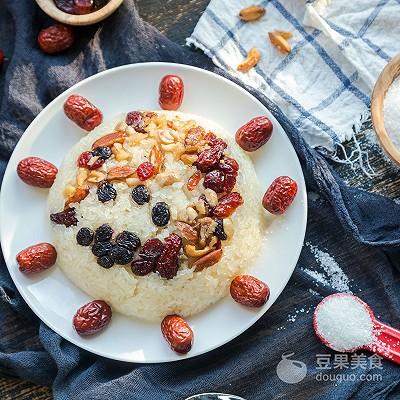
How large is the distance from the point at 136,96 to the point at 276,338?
886 mm

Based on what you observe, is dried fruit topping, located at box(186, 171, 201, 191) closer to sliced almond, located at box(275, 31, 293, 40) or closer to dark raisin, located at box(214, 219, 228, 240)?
dark raisin, located at box(214, 219, 228, 240)

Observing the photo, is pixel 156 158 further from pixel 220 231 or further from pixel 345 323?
pixel 345 323

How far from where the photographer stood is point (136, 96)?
8.73 ft

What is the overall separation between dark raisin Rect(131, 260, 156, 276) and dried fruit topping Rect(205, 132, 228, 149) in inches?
15.9

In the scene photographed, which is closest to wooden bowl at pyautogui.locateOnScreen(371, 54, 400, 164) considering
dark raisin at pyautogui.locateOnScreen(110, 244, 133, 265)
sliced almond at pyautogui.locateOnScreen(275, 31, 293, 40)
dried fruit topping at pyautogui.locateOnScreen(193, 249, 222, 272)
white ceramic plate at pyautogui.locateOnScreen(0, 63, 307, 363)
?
white ceramic plate at pyautogui.locateOnScreen(0, 63, 307, 363)

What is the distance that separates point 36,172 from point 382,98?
1085mm

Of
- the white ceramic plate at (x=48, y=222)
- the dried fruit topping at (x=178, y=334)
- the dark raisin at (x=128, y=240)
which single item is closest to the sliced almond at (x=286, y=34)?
the white ceramic plate at (x=48, y=222)

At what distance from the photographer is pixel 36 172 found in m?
2.57

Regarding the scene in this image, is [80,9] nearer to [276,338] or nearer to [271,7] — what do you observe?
[271,7]

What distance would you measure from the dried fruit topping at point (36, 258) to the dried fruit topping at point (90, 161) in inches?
10.9

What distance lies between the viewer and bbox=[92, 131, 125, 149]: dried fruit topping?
2.52m

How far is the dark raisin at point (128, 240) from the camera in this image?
243 cm

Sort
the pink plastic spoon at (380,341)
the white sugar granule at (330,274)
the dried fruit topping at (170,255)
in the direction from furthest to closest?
the white sugar granule at (330,274)
the pink plastic spoon at (380,341)
the dried fruit topping at (170,255)

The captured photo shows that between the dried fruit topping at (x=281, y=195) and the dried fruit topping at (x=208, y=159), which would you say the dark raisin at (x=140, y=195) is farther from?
the dried fruit topping at (x=281, y=195)
